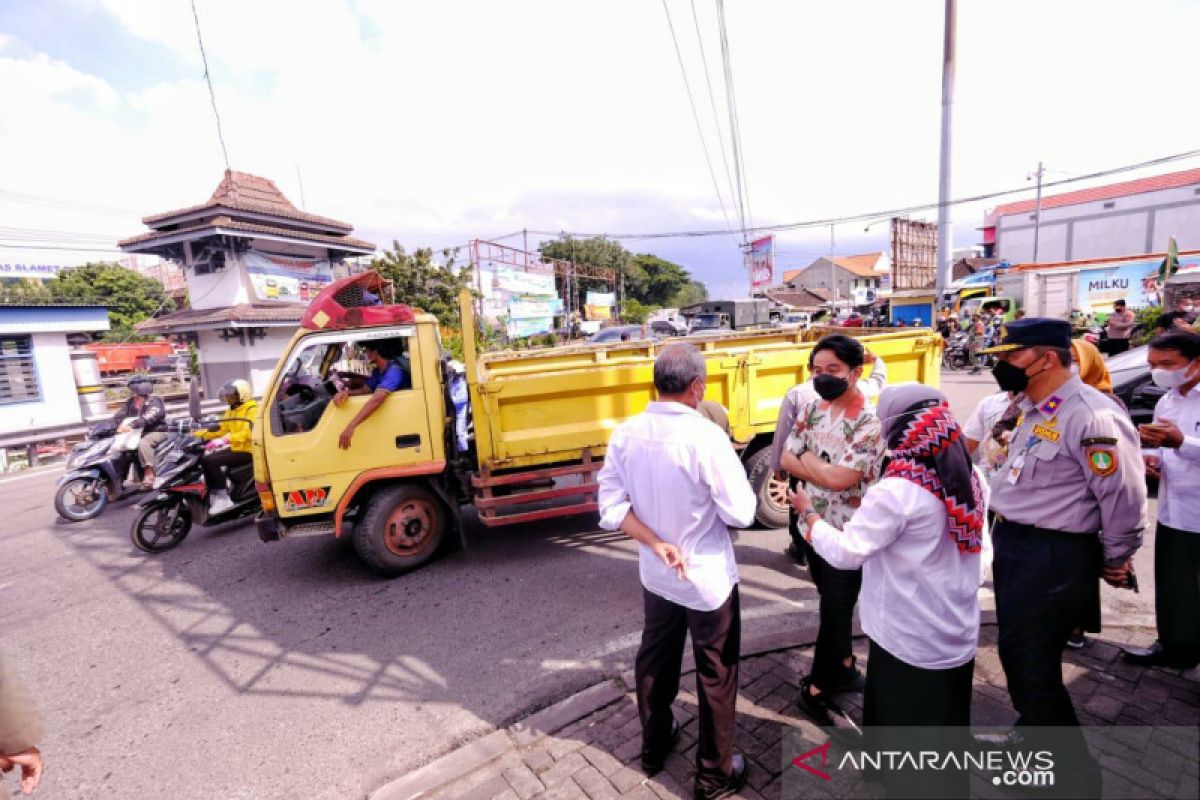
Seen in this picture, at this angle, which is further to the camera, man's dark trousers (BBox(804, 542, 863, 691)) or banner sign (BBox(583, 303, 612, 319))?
banner sign (BBox(583, 303, 612, 319))

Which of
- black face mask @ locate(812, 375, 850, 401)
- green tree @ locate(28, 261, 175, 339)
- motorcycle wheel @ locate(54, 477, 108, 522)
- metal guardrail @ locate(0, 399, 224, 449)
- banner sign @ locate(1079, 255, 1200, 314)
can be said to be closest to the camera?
black face mask @ locate(812, 375, 850, 401)

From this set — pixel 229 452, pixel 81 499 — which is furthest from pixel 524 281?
pixel 229 452

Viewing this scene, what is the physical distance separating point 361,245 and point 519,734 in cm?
1929

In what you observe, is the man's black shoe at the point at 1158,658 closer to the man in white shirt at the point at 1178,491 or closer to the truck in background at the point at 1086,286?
the man in white shirt at the point at 1178,491

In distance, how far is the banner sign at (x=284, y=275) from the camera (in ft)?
54.4

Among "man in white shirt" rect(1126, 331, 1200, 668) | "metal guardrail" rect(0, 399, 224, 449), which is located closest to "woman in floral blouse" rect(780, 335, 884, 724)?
"man in white shirt" rect(1126, 331, 1200, 668)

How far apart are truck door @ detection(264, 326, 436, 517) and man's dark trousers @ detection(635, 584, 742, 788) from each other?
2.70 meters

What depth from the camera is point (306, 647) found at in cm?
365

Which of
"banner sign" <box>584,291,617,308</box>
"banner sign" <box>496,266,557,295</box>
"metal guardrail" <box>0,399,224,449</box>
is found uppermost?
"banner sign" <box>496,266,557,295</box>

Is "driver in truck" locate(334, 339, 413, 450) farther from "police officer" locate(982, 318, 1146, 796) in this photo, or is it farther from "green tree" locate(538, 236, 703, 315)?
"green tree" locate(538, 236, 703, 315)

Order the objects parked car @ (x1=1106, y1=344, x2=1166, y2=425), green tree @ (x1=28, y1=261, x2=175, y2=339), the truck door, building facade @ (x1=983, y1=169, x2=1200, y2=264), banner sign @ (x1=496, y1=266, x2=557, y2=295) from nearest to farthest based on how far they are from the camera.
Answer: the truck door, parked car @ (x1=1106, y1=344, x2=1166, y2=425), banner sign @ (x1=496, y1=266, x2=557, y2=295), building facade @ (x1=983, y1=169, x2=1200, y2=264), green tree @ (x1=28, y1=261, x2=175, y2=339)

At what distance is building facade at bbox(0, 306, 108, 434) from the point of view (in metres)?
13.5

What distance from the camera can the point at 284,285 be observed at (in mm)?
17500

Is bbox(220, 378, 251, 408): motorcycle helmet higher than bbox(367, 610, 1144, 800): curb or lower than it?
higher
